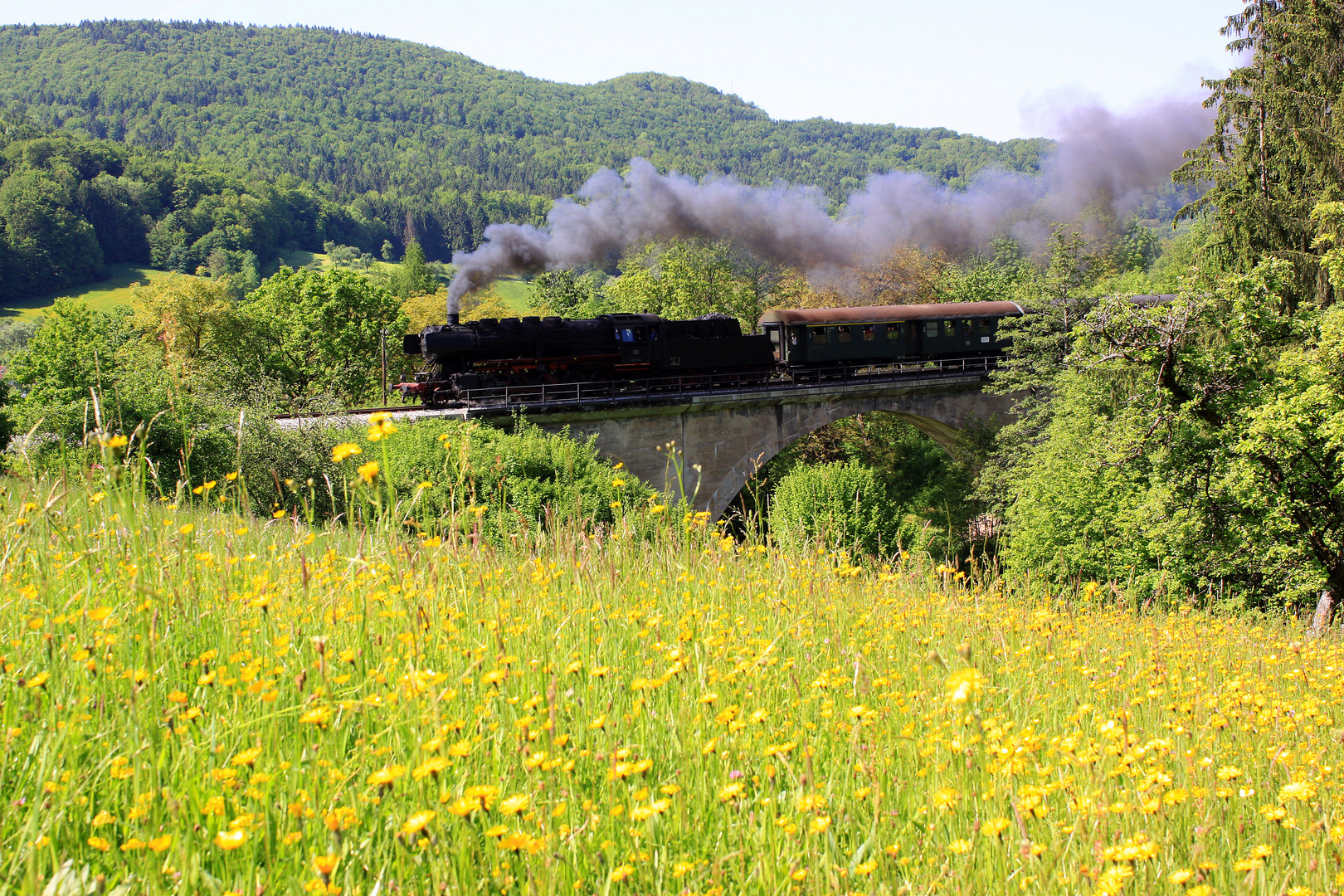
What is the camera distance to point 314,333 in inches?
1383

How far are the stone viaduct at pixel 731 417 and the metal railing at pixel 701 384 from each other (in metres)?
0.22

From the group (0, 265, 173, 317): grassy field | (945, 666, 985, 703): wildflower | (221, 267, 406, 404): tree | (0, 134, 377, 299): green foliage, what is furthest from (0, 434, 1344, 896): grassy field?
(0, 134, 377, 299): green foliage

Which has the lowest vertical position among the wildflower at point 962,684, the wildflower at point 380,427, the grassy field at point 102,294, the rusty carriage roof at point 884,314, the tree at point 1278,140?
the wildflower at point 962,684

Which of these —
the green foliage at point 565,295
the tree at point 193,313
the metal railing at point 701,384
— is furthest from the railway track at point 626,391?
the green foliage at point 565,295

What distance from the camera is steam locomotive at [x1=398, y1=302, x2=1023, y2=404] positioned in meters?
22.3

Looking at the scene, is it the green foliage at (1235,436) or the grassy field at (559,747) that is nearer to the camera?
the grassy field at (559,747)

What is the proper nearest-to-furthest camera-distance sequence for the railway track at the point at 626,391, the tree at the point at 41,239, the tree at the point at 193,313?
the railway track at the point at 626,391
the tree at the point at 193,313
the tree at the point at 41,239

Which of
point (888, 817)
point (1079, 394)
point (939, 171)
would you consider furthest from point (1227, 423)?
point (939, 171)

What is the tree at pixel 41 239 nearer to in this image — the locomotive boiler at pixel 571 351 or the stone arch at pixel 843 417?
the locomotive boiler at pixel 571 351

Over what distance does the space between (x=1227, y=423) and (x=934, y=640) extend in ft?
45.8

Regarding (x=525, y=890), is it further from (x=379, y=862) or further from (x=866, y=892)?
(x=866, y=892)

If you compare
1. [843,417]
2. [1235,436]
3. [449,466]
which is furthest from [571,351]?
[1235,436]

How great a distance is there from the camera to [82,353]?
28.3 metres

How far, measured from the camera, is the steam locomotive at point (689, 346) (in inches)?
880
